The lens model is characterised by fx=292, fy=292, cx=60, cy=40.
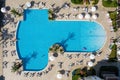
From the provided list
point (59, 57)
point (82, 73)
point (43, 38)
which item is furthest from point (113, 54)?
point (43, 38)

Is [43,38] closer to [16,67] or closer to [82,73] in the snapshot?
[16,67]

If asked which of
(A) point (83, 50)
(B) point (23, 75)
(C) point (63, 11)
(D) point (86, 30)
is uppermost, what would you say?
(C) point (63, 11)

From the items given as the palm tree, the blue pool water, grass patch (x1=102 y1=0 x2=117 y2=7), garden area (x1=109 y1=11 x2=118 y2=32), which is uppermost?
grass patch (x1=102 y1=0 x2=117 y2=7)

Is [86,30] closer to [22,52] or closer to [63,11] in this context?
[63,11]

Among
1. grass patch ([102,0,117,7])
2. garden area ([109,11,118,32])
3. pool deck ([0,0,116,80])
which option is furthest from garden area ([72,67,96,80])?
grass patch ([102,0,117,7])

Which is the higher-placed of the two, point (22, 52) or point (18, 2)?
point (18, 2)

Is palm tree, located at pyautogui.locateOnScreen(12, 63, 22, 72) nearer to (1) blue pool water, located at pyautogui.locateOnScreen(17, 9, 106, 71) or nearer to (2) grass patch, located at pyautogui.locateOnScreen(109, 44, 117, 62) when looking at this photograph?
(1) blue pool water, located at pyautogui.locateOnScreen(17, 9, 106, 71)

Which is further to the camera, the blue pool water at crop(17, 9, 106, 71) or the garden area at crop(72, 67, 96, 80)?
the blue pool water at crop(17, 9, 106, 71)

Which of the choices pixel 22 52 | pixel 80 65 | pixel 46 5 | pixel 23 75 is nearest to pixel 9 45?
pixel 22 52
